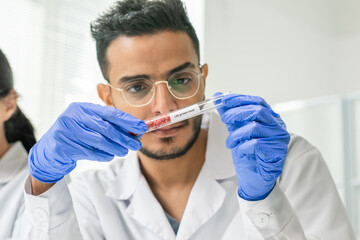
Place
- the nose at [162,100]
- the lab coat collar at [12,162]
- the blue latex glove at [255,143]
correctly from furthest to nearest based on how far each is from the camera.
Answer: the lab coat collar at [12,162] < the nose at [162,100] < the blue latex glove at [255,143]

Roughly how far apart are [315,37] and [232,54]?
1.66 metres

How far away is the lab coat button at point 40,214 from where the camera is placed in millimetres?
1420

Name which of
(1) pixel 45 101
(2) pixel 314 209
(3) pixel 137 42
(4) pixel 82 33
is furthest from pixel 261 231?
(4) pixel 82 33

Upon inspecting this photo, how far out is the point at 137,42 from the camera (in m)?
1.62

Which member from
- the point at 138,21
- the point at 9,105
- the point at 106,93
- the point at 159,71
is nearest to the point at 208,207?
the point at 159,71

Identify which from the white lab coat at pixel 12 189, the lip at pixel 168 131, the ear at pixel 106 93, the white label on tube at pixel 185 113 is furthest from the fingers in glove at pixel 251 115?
the white lab coat at pixel 12 189

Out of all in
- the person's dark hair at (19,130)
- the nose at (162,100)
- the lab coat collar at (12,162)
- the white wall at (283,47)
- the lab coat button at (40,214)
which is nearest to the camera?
the lab coat button at (40,214)

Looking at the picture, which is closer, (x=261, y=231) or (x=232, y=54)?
(x=261, y=231)

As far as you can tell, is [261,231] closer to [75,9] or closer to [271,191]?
[271,191]

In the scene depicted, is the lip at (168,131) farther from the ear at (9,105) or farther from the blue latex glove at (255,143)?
the ear at (9,105)

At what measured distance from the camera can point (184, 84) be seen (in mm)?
1638

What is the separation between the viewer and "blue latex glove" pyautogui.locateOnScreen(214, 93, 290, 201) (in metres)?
1.29

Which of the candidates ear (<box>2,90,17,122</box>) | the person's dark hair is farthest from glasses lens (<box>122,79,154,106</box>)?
the person's dark hair

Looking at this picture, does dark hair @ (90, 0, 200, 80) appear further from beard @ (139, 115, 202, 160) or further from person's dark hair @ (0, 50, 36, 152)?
person's dark hair @ (0, 50, 36, 152)
